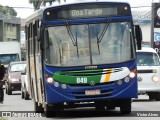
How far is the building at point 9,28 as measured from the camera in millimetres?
105750

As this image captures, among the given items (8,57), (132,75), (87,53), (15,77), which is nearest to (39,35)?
(87,53)

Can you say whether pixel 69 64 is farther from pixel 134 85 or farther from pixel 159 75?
pixel 159 75

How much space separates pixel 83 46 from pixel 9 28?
9391 cm

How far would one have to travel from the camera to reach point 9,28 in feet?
364

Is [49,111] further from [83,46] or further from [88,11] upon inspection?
[88,11]

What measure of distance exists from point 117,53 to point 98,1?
148 centimetres

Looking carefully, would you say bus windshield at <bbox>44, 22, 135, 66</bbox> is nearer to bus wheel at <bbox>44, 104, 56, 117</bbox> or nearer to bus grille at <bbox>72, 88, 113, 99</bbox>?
bus grille at <bbox>72, 88, 113, 99</bbox>

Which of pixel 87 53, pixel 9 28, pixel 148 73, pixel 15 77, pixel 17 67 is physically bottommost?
pixel 15 77

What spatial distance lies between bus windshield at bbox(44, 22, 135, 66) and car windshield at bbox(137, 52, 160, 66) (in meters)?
9.13

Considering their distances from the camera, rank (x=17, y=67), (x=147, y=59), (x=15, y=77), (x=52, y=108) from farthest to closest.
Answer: (x=17, y=67)
(x=15, y=77)
(x=147, y=59)
(x=52, y=108)

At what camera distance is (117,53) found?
1777 centimetres

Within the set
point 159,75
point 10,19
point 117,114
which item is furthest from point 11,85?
point 10,19

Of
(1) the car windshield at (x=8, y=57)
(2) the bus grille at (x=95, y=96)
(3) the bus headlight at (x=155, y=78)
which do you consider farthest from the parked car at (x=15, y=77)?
(2) the bus grille at (x=95, y=96)

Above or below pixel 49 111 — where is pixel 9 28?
above
